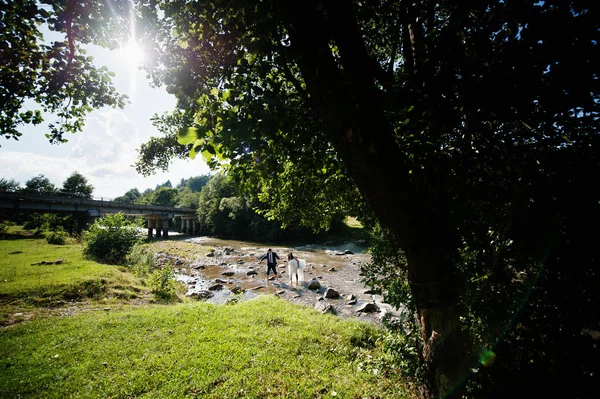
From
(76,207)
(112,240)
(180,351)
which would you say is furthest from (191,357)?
(76,207)

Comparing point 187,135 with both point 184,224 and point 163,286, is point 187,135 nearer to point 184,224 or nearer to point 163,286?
point 163,286

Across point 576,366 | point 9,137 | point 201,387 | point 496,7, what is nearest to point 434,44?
point 496,7

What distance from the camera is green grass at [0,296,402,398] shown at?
188 inches

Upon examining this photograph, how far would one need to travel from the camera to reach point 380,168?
8.47 feet

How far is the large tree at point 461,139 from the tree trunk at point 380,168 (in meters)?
0.01

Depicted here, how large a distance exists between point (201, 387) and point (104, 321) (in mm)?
5167

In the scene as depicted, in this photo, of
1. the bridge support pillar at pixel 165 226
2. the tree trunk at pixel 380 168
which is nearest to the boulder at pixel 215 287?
the tree trunk at pixel 380 168

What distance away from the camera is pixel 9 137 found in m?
5.14

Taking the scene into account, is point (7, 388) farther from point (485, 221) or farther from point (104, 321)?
point (485, 221)

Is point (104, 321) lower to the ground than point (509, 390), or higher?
lower

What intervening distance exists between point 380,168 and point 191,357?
613 centimetres

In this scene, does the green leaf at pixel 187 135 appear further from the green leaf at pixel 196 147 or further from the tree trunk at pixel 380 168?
the tree trunk at pixel 380 168

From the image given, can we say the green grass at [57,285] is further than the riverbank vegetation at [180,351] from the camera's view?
Yes

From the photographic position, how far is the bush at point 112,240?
17.7 meters
